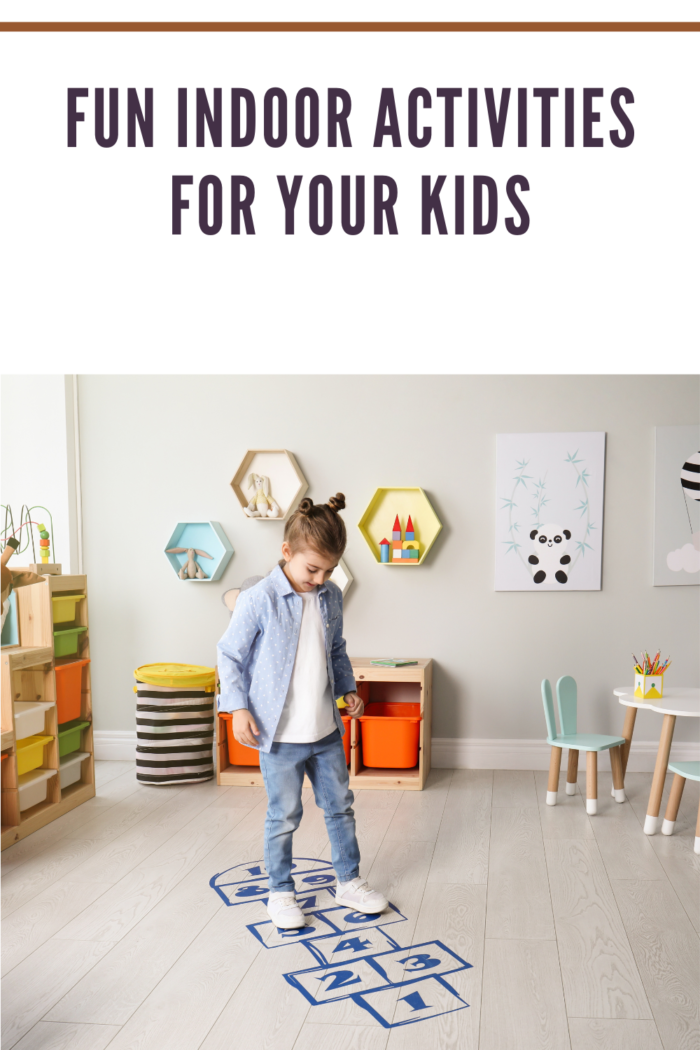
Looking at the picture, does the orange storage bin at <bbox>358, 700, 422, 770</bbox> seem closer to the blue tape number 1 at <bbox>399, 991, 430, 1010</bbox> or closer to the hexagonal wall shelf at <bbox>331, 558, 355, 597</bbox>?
the hexagonal wall shelf at <bbox>331, 558, 355, 597</bbox>

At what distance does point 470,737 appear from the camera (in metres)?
3.90

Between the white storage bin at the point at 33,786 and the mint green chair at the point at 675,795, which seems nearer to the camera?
the mint green chair at the point at 675,795

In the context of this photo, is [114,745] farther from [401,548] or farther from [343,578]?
[401,548]

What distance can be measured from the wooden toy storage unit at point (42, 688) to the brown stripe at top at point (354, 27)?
2486 millimetres

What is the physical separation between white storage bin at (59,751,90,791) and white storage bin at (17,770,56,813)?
0.15 metres

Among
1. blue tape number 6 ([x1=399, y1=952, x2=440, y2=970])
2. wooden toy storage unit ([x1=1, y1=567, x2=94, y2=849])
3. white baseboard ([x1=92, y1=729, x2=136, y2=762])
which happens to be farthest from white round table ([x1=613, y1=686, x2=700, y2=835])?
white baseboard ([x1=92, y1=729, x2=136, y2=762])

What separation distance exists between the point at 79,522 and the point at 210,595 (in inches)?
30.0

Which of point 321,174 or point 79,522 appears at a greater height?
point 321,174

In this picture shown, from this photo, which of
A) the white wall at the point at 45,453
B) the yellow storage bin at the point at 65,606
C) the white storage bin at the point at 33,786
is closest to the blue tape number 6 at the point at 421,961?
the white storage bin at the point at 33,786

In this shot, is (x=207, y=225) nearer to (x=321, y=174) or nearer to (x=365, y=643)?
(x=321, y=174)

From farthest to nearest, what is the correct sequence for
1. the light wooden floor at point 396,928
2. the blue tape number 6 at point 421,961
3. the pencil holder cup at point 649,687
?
the pencil holder cup at point 649,687 < the blue tape number 6 at point 421,961 < the light wooden floor at point 396,928

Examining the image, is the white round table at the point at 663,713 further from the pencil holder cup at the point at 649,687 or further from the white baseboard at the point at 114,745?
the white baseboard at the point at 114,745

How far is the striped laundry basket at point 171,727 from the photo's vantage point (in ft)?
11.8

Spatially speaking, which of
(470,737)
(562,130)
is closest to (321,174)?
(562,130)
